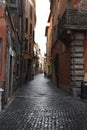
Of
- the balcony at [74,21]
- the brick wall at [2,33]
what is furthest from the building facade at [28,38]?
the brick wall at [2,33]

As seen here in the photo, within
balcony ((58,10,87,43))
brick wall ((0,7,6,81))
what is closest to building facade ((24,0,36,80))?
balcony ((58,10,87,43))

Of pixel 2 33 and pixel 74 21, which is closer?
pixel 2 33

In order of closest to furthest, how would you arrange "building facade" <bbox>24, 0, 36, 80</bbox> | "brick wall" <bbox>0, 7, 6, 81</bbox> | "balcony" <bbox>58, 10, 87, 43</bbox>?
"brick wall" <bbox>0, 7, 6, 81</bbox> → "balcony" <bbox>58, 10, 87, 43</bbox> → "building facade" <bbox>24, 0, 36, 80</bbox>

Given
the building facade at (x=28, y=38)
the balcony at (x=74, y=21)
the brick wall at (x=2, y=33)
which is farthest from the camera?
the building facade at (x=28, y=38)

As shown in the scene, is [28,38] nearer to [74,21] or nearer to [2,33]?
[74,21]

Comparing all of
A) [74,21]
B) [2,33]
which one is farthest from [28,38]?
[2,33]

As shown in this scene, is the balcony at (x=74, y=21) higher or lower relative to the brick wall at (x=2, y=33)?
higher

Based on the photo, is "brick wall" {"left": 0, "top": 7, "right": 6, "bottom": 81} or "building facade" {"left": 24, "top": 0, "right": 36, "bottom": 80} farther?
"building facade" {"left": 24, "top": 0, "right": 36, "bottom": 80}

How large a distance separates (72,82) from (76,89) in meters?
0.55

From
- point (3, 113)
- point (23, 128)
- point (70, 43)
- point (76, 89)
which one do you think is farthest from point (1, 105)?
point (70, 43)

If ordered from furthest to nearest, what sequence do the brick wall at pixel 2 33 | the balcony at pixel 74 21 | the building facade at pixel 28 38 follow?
the building facade at pixel 28 38 → the balcony at pixel 74 21 → the brick wall at pixel 2 33

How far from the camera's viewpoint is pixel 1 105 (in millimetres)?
11711

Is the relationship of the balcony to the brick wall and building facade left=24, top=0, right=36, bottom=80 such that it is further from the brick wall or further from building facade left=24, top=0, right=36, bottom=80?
building facade left=24, top=0, right=36, bottom=80

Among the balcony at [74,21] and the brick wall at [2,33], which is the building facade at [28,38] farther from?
the brick wall at [2,33]
